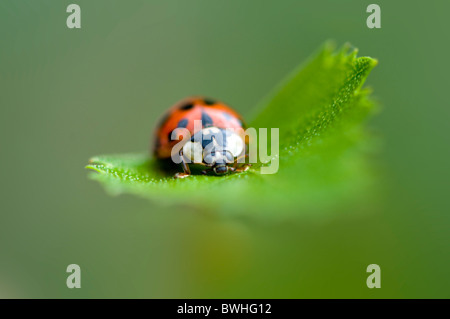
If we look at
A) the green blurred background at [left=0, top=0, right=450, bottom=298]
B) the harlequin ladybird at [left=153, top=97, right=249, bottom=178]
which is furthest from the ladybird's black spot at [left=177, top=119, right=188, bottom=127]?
the green blurred background at [left=0, top=0, right=450, bottom=298]

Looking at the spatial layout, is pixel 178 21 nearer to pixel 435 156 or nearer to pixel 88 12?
pixel 88 12

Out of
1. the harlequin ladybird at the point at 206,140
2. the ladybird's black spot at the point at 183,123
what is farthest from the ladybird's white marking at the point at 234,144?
the ladybird's black spot at the point at 183,123

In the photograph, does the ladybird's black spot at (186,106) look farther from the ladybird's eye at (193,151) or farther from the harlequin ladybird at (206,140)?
the ladybird's eye at (193,151)

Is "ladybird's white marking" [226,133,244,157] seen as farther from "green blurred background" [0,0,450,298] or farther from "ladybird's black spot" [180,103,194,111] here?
"green blurred background" [0,0,450,298]

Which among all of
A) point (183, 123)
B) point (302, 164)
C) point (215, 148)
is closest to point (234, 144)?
point (215, 148)

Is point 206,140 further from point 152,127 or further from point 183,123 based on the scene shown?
point 152,127

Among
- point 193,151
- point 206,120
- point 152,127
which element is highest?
point 152,127
